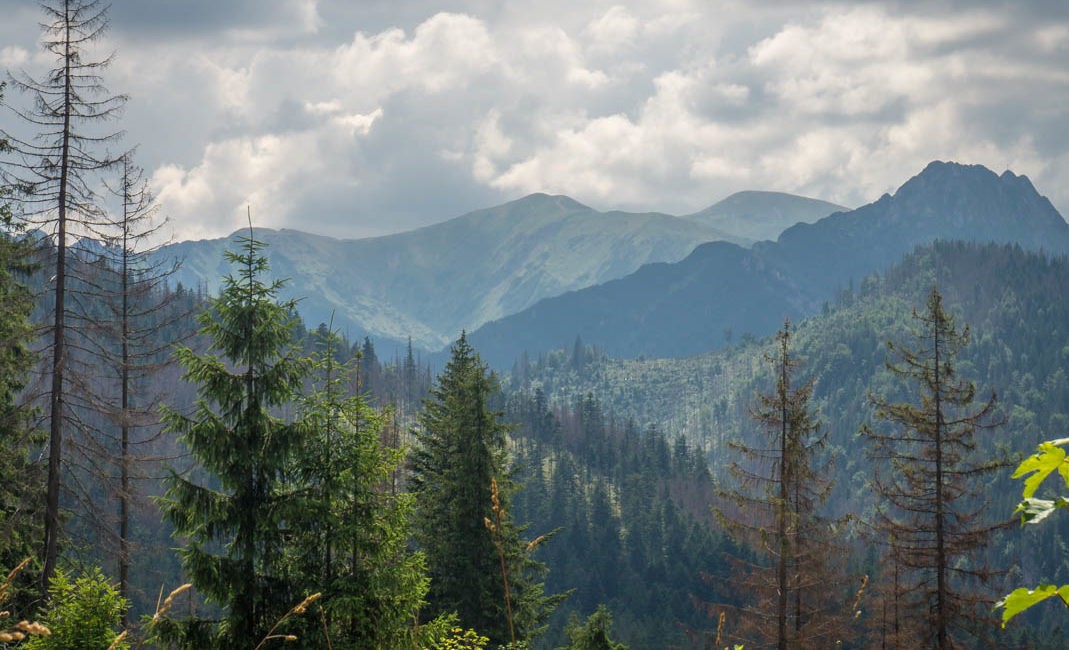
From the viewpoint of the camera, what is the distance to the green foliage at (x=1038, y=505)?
2.77 m

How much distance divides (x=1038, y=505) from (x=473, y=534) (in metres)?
22.4

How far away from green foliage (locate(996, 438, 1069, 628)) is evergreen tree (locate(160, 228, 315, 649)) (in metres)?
11.4

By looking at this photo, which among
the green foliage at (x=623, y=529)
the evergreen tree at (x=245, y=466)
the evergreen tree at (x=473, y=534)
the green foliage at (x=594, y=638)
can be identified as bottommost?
the green foliage at (x=623, y=529)

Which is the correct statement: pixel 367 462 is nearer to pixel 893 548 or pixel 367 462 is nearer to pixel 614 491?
pixel 893 548

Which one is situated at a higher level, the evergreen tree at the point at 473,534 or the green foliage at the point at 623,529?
the evergreen tree at the point at 473,534

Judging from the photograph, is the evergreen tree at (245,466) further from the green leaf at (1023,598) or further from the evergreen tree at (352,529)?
the green leaf at (1023,598)

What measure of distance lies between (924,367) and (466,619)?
13348 mm

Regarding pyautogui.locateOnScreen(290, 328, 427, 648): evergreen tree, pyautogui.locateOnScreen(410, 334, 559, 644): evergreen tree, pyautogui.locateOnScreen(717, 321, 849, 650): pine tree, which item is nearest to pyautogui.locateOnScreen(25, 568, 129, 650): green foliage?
pyautogui.locateOnScreen(290, 328, 427, 648): evergreen tree

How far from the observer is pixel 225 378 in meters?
13.6

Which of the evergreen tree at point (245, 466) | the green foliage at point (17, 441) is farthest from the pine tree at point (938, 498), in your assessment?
the green foliage at point (17, 441)

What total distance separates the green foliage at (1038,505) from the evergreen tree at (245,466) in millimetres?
11419

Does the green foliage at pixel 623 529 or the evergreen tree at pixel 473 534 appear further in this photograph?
the green foliage at pixel 623 529

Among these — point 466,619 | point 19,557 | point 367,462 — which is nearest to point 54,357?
point 19,557

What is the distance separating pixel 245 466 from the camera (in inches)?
526
